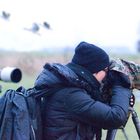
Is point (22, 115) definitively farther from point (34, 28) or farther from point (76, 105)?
point (34, 28)

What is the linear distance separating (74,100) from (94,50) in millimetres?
258

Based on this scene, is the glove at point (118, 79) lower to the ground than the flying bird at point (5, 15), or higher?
higher

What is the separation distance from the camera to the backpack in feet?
8.59

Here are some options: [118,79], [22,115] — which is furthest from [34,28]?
[22,115]

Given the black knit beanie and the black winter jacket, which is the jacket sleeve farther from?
the black knit beanie

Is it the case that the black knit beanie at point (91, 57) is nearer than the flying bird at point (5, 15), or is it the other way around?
the black knit beanie at point (91, 57)

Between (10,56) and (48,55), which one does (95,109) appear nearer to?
(48,55)

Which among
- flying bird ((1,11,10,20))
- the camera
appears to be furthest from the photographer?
flying bird ((1,11,10,20))

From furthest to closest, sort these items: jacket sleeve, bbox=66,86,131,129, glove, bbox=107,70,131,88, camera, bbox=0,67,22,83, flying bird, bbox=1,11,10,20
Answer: flying bird, bbox=1,11,10,20, camera, bbox=0,67,22,83, glove, bbox=107,70,131,88, jacket sleeve, bbox=66,86,131,129

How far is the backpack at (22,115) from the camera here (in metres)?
2.62

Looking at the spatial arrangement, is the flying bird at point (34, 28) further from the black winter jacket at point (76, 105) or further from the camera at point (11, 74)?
the black winter jacket at point (76, 105)

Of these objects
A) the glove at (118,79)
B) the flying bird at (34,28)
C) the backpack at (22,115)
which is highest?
the glove at (118,79)

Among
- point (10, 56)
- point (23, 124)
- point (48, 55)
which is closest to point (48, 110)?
point (23, 124)

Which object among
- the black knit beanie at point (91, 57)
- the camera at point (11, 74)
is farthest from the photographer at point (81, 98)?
the camera at point (11, 74)
